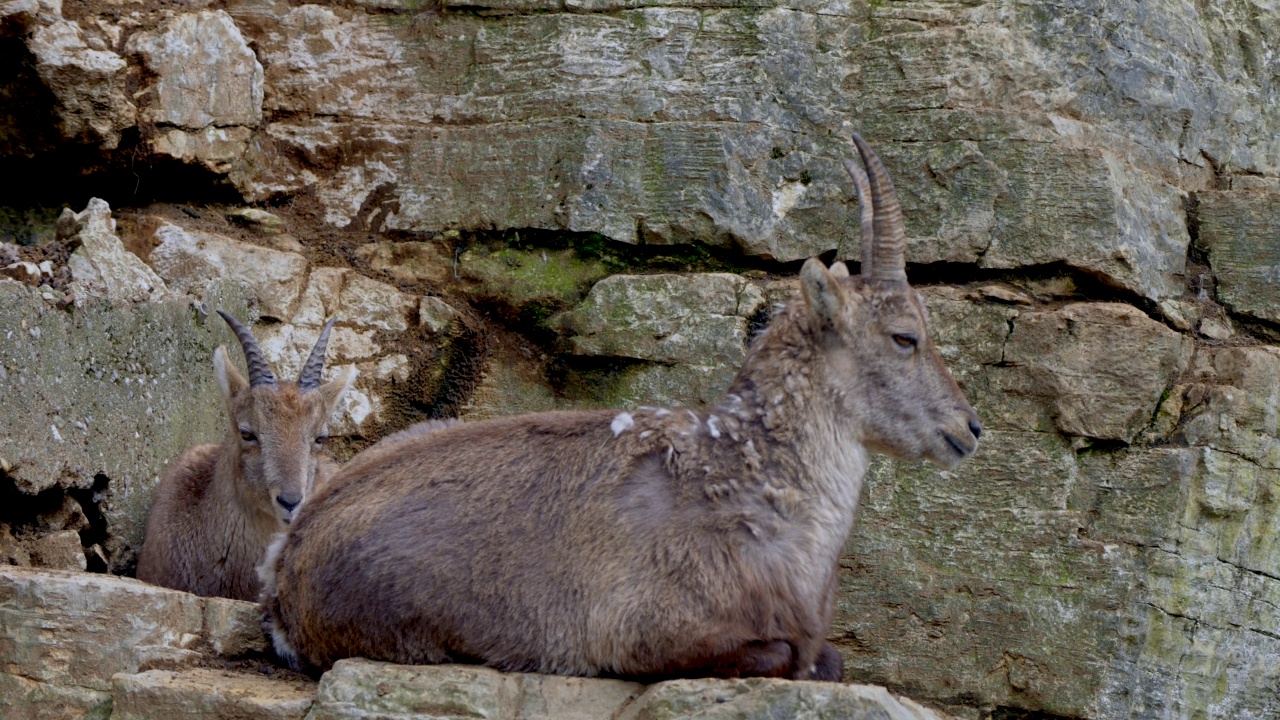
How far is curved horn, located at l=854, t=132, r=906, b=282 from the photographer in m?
6.22

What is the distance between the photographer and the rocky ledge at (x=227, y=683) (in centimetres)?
514

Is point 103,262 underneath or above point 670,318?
underneath

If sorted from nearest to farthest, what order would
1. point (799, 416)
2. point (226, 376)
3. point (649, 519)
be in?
1. point (649, 519)
2. point (799, 416)
3. point (226, 376)

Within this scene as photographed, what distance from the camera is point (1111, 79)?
29.7 ft

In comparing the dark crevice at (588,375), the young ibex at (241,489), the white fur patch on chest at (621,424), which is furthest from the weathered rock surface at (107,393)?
the white fur patch on chest at (621,424)

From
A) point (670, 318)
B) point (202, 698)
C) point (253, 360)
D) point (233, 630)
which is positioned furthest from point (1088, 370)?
point (202, 698)

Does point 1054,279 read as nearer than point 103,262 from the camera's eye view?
No

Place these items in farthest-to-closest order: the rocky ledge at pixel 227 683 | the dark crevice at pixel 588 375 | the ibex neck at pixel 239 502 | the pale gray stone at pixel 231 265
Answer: the pale gray stone at pixel 231 265
the dark crevice at pixel 588 375
the ibex neck at pixel 239 502
the rocky ledge at pixel 227 683

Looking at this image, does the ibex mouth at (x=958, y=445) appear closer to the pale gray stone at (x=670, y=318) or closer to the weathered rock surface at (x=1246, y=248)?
the pale gray stone at (x=670, y=318)

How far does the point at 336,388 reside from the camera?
8398 millimetres

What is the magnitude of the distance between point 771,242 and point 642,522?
3.57m

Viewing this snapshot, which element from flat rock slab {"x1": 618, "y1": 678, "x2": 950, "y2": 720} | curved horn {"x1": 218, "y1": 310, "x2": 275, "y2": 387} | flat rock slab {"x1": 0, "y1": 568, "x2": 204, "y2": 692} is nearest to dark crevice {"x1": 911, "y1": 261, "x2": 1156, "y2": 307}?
curved horn {"x1": 218, "y1": 310, "x2": 275, "y2": 387}

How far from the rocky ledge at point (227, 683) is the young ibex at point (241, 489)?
4.11ft

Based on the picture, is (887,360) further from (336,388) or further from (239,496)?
(239,496)
